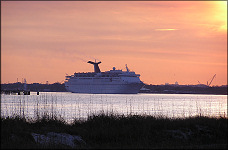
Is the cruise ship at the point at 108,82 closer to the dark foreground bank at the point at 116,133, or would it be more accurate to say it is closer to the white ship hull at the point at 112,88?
the white ship hull at the point at 112,88

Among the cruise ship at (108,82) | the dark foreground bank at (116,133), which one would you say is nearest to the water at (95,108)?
the dark foreground bank at (116,133)

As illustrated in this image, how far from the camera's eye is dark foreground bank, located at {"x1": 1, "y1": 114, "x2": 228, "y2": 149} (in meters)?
14.8

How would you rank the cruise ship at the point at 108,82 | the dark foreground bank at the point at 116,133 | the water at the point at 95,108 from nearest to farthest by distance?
the dark foreground bank at the point at 116,133 → the water at the point at 95,108 → the cruise ship at the point at 108,82

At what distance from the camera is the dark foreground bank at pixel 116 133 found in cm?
1477

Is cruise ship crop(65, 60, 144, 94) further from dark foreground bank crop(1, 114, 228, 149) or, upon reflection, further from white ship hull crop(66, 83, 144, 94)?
dark foreground bank crop(1, 114, 228, 149)

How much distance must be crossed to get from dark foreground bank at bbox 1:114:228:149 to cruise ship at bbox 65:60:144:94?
136327 millimetres

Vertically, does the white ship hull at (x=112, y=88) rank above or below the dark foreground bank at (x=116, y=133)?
above

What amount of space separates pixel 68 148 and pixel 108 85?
14764 cm

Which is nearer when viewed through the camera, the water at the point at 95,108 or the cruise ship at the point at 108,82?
the water at the point at 95,108

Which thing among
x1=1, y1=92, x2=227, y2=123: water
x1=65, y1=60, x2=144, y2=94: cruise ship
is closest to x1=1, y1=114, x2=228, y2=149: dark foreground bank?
x1=1, y1=92, x2=227, y2=123: water

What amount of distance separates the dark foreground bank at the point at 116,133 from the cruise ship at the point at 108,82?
136m

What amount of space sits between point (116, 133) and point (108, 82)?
144 metres

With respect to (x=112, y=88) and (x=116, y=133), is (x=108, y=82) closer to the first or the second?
(x=112, y=88)

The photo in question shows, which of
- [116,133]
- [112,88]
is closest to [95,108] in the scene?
[116,133]
